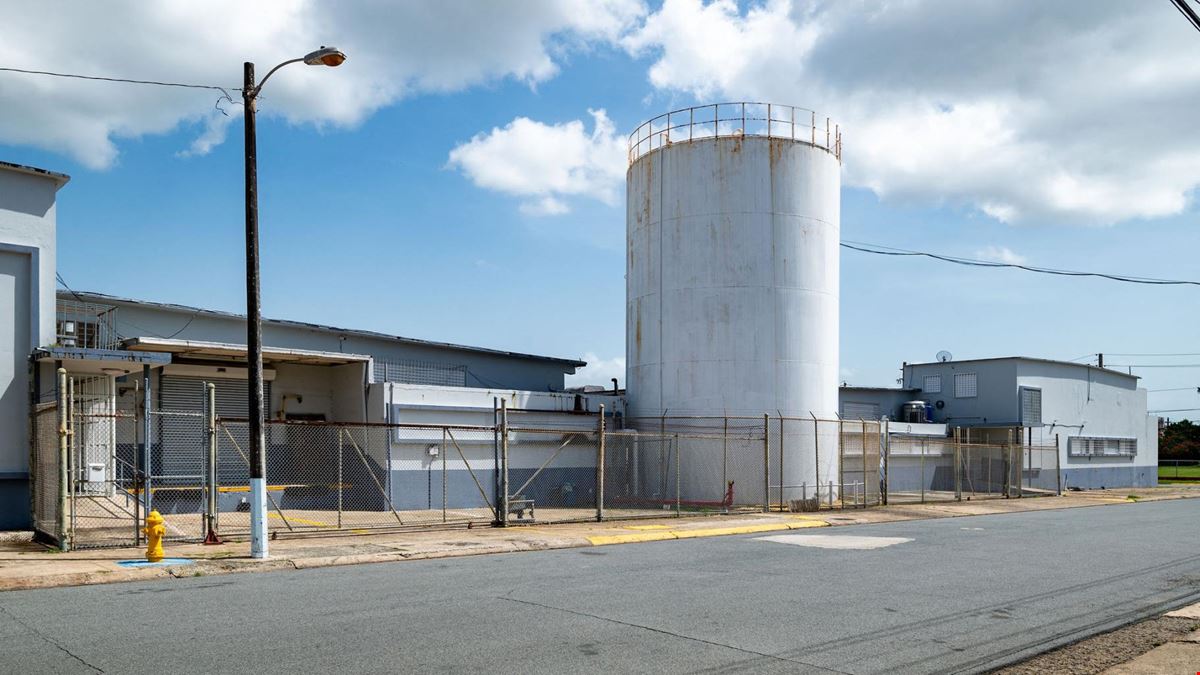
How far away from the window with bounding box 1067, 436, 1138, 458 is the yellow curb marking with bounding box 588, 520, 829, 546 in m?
31.4

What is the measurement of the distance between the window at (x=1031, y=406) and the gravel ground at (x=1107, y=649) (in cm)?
3696

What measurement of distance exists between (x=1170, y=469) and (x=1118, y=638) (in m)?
83.9

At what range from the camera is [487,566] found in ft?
47.5

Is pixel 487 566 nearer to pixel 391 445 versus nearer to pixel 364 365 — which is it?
pixel 391 445

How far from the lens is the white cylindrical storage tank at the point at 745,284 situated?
99.6ft

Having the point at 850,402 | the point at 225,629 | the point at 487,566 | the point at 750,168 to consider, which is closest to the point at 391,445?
the point at 487,566

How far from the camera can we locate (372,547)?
54.1ft

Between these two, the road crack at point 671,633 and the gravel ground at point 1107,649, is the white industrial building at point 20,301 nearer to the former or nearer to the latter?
the road crack at point 671,633

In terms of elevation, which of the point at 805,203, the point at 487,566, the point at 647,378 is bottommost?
the point at 487,566

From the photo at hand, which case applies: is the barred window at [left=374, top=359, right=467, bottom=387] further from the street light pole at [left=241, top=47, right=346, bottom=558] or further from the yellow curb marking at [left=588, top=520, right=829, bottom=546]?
the street light pole at [left=241, top=47, right=346, bottom=558]

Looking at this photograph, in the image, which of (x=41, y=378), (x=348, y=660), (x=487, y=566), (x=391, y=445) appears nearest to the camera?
(x=348, y=660)

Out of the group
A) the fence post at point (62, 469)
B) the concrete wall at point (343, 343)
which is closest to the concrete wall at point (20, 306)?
the fence post at point (62, 469)

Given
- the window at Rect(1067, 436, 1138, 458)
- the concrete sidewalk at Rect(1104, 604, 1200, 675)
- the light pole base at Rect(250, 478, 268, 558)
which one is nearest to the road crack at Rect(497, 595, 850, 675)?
the concrete sidewalk at Rect(1104, 604, 1200, 675)

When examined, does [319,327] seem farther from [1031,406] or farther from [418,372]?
[1031,406]
